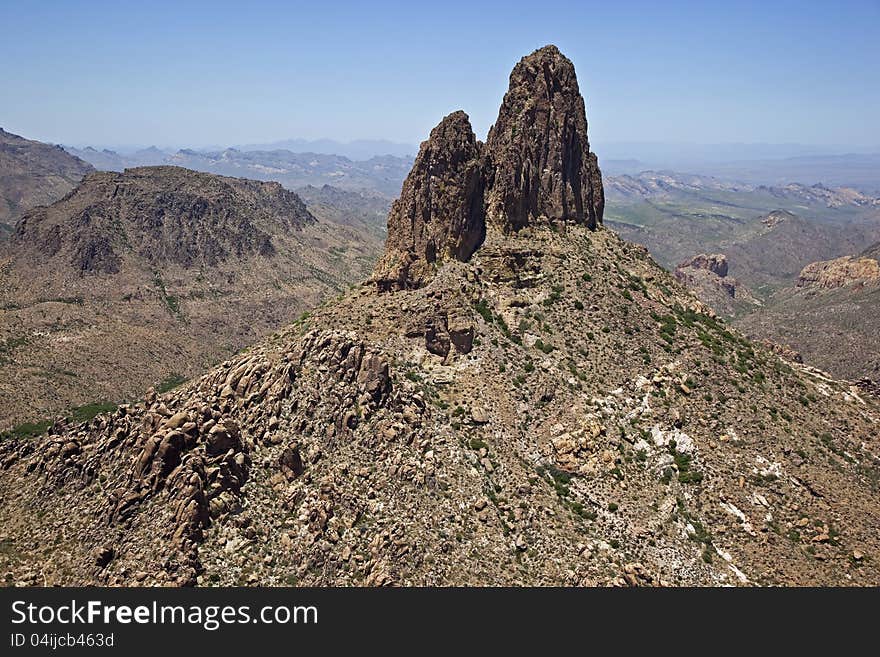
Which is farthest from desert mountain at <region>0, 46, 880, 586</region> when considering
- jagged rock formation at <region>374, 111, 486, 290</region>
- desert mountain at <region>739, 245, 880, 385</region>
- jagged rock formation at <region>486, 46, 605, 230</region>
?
desert mountain at <region>739, 245, 880, 385</region>

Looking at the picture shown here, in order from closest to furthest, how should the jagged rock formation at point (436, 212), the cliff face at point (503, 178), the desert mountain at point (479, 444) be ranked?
the desert mountain at point (479, 444)
the jagged rock formation at point (436, 212)
the cliff face at point (503, 178)

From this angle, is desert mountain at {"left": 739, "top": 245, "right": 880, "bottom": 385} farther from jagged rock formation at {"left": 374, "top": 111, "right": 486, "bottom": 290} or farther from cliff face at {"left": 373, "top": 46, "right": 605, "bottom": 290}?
jagged rock formation at {"left": 374, "top": 111, "right": 486, "bottom": 290}

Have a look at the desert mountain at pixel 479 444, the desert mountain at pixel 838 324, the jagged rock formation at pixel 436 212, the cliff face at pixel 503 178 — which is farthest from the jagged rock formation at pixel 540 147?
the desert mountain at pixel 838 324

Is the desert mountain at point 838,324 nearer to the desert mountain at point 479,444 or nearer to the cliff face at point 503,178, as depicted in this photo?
the desert mountain at point 479,444

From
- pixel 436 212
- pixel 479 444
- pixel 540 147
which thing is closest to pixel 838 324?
pixel 540 147

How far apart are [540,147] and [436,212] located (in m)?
14.6

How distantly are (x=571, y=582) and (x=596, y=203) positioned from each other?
45.9 meters

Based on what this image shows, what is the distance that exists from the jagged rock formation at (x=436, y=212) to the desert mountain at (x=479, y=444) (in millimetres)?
234

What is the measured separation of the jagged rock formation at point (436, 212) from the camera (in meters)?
62.0

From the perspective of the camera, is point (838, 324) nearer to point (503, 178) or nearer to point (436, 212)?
point (503, 178)

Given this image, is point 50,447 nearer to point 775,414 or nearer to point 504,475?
point 504,475

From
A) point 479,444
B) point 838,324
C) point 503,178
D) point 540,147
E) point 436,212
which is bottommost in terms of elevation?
point 838,324

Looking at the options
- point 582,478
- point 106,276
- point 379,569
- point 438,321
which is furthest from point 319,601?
point 106,276

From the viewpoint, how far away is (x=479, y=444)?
47719 millimetres
